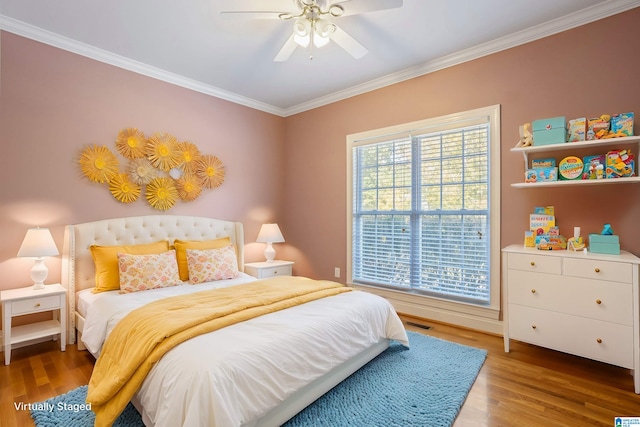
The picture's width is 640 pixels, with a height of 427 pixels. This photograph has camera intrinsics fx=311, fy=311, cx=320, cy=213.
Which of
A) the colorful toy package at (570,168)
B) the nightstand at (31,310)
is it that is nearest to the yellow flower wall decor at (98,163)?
the nightstand at (31,310)

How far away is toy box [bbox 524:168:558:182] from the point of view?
2523 mm

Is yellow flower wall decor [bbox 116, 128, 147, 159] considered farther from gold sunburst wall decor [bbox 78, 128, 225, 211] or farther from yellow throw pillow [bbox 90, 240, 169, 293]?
yellow throw pillow [bbox 90, 240, 169, 293]

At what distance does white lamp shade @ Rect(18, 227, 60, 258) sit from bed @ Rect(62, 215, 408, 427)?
21 cm

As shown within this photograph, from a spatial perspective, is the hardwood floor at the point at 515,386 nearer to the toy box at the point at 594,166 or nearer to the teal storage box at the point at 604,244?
the teal storage box at the point at 604,244

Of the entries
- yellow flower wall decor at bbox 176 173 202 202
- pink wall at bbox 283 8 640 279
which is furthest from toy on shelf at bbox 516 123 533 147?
yellow flower wall decor at bbox 176 173 202 202

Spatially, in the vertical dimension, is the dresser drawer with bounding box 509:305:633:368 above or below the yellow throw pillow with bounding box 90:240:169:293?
below

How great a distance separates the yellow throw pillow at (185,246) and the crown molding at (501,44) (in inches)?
95.6

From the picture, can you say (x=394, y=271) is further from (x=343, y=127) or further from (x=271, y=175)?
(x=271, y=175)

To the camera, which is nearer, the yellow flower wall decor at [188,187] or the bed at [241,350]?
the bed at [241,350]

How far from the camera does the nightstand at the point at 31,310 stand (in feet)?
7.91

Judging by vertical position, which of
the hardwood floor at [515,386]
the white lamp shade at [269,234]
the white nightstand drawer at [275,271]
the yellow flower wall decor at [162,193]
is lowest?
the hardwood floor at [515,386]

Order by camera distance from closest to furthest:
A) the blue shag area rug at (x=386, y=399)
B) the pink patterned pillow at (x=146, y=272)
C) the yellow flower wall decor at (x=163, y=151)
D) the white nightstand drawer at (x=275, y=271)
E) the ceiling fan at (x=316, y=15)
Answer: the blue shag area rug at (x=386, y=399)
the ceiling fan at (x=316, y=15)
the pink patterned pillow at (x=146, y=272)
the yellow flower wall decor at (x=163, y=151)
the white nightstand drawer at (x=275, y=271)

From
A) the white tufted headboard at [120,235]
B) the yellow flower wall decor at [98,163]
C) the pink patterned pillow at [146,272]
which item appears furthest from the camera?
the yellow flower wall decor at [98,163]

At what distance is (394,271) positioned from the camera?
373cm
